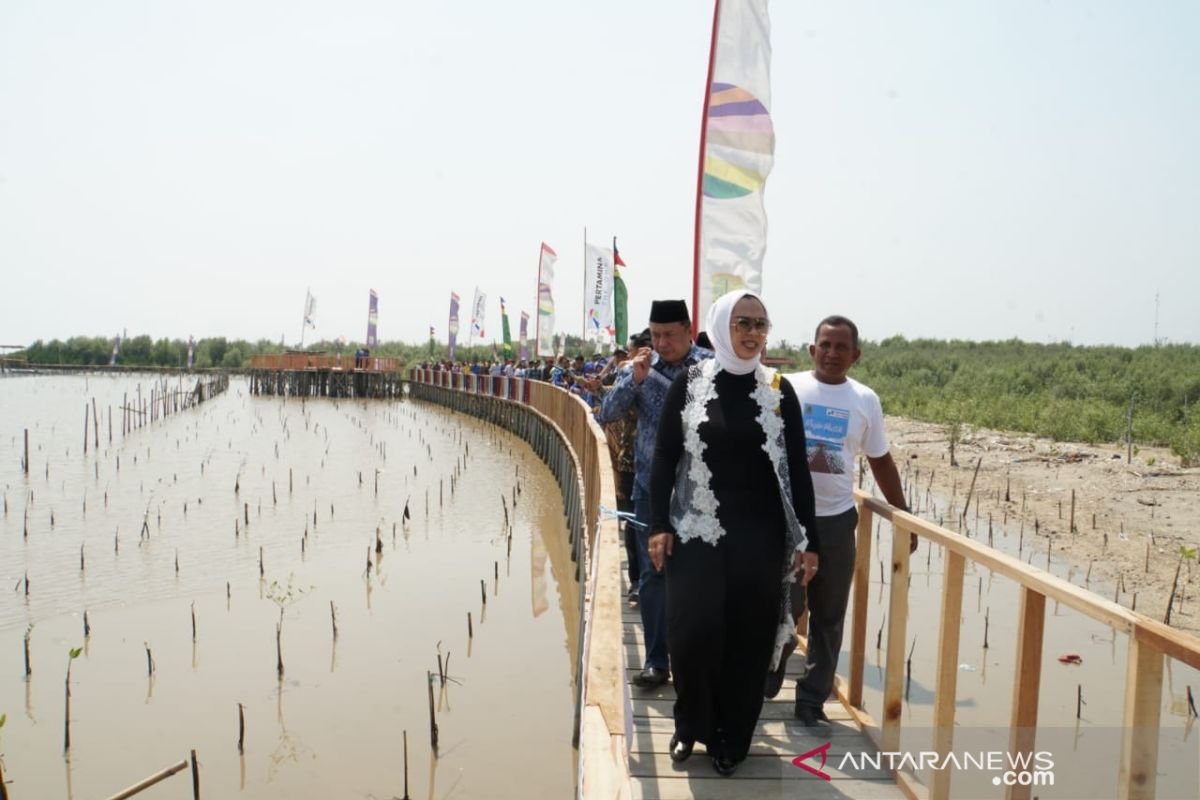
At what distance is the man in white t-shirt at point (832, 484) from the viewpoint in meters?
3.69

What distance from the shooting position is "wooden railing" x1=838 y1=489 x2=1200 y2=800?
202 cm

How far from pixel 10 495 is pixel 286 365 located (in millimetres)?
31938

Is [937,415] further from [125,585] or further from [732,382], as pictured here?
[732,382]

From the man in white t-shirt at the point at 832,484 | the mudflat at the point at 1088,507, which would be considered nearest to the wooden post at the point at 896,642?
the man in white t-shirt at the point at 832,484

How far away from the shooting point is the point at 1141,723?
2033 millimetres

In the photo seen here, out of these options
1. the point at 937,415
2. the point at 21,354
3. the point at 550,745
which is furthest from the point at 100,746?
the point at 21,354

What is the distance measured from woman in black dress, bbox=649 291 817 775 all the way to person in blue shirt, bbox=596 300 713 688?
2.85ft

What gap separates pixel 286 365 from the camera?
A: 47125mm

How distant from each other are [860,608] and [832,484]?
72 cm

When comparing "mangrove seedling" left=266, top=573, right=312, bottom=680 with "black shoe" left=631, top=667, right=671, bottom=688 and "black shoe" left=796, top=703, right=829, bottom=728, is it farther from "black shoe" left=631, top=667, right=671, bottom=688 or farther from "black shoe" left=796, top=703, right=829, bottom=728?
"black shoe" left=796, top=703, right=829, bottom=728

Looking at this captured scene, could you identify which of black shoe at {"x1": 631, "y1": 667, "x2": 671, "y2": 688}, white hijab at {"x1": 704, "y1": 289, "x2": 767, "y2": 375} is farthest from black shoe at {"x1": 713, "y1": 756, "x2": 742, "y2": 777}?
white hijab at {"x1": 704, "y1": 289, "x2": 767, "y2": 375}

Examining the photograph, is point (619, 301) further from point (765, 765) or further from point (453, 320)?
point (453, 320)

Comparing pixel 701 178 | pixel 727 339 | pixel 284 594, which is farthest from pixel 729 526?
pixel 284 594

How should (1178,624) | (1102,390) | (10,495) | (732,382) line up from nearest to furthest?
(732,382) → (1178,624) → (10,495) → (1102,390)
